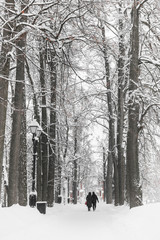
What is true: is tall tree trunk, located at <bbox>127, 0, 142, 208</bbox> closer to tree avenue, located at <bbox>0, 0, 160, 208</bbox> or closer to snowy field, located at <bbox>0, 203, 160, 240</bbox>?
tree avenue, located at <bbox>0, 0, 160, 208</bbox>

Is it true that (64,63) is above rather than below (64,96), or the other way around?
above

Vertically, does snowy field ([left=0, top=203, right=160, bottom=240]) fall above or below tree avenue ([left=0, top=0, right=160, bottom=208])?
below

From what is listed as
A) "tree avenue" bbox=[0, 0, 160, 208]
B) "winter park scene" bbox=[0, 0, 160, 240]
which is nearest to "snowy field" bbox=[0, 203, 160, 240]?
"winter park scene" bbox=[0, 0, 160, 240]

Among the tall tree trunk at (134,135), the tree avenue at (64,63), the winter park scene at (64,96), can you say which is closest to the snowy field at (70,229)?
the winter park scene at (64,96)

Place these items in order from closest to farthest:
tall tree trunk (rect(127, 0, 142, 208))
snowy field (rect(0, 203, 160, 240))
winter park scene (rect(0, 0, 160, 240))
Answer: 1. snowy field (rect(0, 203, 160, 240))
2. winter park scene (rect(0, 0, 160, 240))
3. tall tree trunk (rect(127, 0, 142, 208))

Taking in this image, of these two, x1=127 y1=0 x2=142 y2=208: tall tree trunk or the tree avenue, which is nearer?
the tree avenue

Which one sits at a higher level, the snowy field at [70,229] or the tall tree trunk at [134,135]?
the tall tree trunk at [134,135]

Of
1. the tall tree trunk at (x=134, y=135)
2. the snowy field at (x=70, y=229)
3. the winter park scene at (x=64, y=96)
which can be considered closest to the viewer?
the snowy field at (x=70, y=229)

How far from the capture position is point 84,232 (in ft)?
28.8

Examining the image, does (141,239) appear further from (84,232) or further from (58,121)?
(58,121)

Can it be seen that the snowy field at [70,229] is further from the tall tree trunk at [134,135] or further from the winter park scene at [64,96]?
the tall tree trunk at [134,135]

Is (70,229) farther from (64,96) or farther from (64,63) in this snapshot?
(64,63)

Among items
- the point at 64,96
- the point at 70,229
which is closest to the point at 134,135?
the point at 64,96

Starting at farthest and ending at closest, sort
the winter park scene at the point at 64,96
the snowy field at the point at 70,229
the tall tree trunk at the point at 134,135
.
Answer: the tall tree trunk at the point at 134,135 → the winter park scene at the point at 64,96 → the snowy field at the point at 70,229
